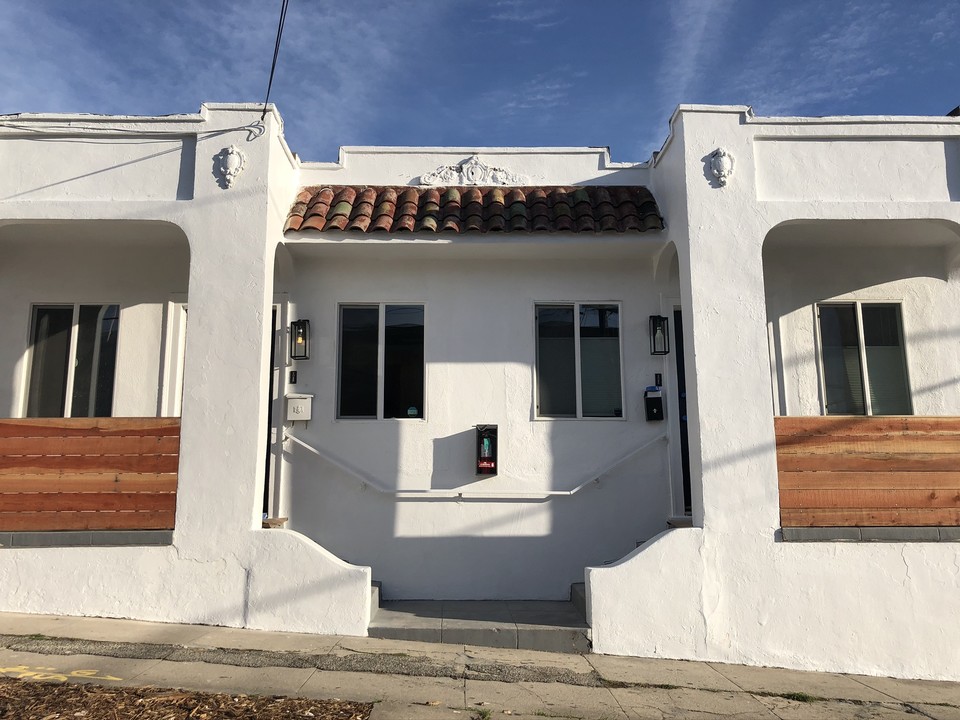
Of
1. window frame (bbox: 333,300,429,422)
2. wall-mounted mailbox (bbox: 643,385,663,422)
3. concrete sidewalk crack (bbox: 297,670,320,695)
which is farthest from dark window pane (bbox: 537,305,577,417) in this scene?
concrete sidewalk crack (bbox: 297,670,320,695)

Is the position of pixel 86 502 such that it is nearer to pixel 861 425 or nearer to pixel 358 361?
pixel 358 361

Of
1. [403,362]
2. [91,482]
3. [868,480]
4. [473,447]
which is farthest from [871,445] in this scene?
[91,482]

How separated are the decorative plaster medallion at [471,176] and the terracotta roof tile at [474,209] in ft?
0.50

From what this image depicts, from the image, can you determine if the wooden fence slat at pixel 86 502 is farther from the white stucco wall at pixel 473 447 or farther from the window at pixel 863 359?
the window at pixel 863 359

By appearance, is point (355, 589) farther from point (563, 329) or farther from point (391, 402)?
point (563, 329)

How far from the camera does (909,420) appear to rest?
667 centimetres

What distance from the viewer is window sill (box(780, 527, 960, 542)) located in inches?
250

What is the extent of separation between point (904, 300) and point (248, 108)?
7556 millimetres

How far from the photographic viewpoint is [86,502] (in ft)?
21.2

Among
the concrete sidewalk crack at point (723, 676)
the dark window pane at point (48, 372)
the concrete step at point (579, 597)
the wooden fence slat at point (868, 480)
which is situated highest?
the dark window pane at point (48, 372)

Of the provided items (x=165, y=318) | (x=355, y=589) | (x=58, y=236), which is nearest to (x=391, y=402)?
(x=355, y=589)

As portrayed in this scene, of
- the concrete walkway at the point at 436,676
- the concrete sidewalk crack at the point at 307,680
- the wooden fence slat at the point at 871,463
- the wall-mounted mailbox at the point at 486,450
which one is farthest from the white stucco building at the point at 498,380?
the concrete sidewalk crack at the point at 307,680

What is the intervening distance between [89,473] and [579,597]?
15.7 feet

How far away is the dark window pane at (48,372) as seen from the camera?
8078 mm
